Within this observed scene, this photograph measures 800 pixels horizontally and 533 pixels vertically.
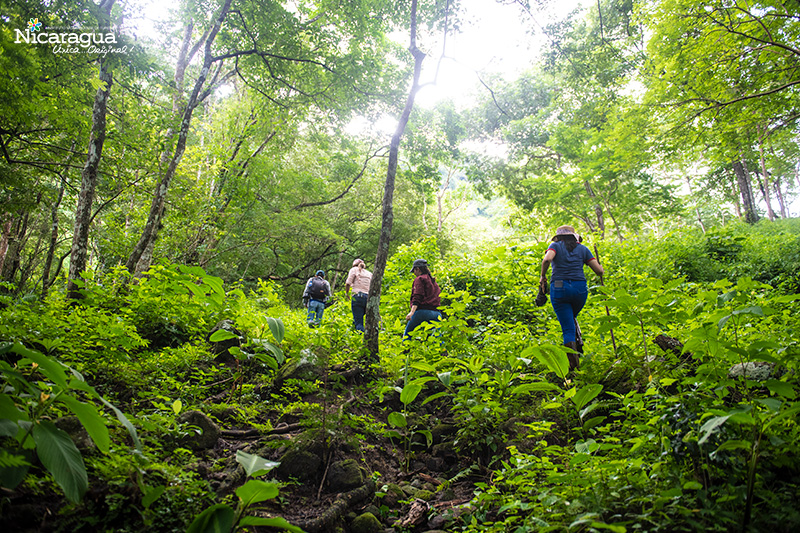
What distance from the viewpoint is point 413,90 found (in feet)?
22.8

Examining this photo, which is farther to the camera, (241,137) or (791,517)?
(241,137)

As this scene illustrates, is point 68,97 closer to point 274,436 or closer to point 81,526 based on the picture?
point 274,436

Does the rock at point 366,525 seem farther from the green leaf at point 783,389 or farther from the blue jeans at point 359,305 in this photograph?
the blue jeans at point 359,305

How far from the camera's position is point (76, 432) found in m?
2.18

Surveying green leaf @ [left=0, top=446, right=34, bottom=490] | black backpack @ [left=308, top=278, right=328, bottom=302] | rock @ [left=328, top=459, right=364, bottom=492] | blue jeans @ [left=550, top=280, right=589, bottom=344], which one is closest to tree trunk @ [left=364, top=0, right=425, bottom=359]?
rock @ [left=328, top=459, right=364, bottom=492]

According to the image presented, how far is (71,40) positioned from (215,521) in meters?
9.41

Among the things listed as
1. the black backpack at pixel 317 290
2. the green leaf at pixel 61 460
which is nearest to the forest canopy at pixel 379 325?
the green leaf at pixel 61 460

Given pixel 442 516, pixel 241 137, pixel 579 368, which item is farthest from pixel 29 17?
pixel 579 368

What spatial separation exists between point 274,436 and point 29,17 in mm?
8024

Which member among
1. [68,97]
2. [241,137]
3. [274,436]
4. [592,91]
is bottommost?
[274,436]

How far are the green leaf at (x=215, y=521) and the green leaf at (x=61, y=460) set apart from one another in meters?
0.44

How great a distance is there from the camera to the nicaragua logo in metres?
6.43

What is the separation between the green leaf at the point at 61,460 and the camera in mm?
1354

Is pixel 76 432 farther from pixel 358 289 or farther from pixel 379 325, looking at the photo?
pixel 358 289
